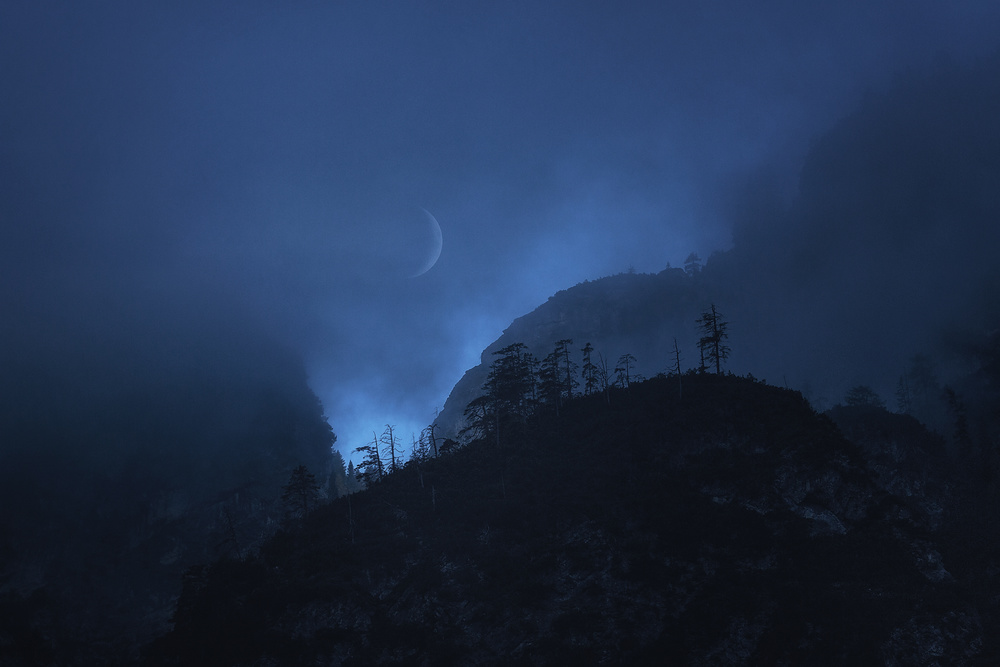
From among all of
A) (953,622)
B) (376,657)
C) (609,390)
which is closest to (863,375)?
(609,390)

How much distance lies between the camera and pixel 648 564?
204 ft

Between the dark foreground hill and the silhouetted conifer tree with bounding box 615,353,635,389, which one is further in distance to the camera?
the silhouetted conifer tree with bounding box 615,353,635,389

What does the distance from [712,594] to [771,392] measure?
109 ft

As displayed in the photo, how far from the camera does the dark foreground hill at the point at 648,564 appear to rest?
53125 mm

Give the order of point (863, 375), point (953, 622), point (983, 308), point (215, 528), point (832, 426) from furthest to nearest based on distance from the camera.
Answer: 1. point (863, 375)
2. point (983, 308)
3. point (215, 528)
4. point (832, 426)
5. point (953, 622)

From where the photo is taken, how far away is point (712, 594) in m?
57.1

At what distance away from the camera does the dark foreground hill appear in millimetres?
53125

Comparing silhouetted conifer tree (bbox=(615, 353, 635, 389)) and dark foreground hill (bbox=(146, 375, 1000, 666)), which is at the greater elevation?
silhouetted conifer tree (bbox=(615, 353, 635, 389))

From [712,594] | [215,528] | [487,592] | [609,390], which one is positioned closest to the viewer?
[712,594]

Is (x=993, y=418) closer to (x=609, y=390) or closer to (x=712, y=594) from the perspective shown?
(x=609, y=390)

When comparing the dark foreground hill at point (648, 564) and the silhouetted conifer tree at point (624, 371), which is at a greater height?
the silhouetted conifer tree at point (624, 371)

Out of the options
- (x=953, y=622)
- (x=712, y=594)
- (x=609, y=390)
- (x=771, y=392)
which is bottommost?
(x=953, y=622)

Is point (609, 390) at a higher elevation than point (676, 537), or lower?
higher

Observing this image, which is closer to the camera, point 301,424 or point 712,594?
point 712,594
